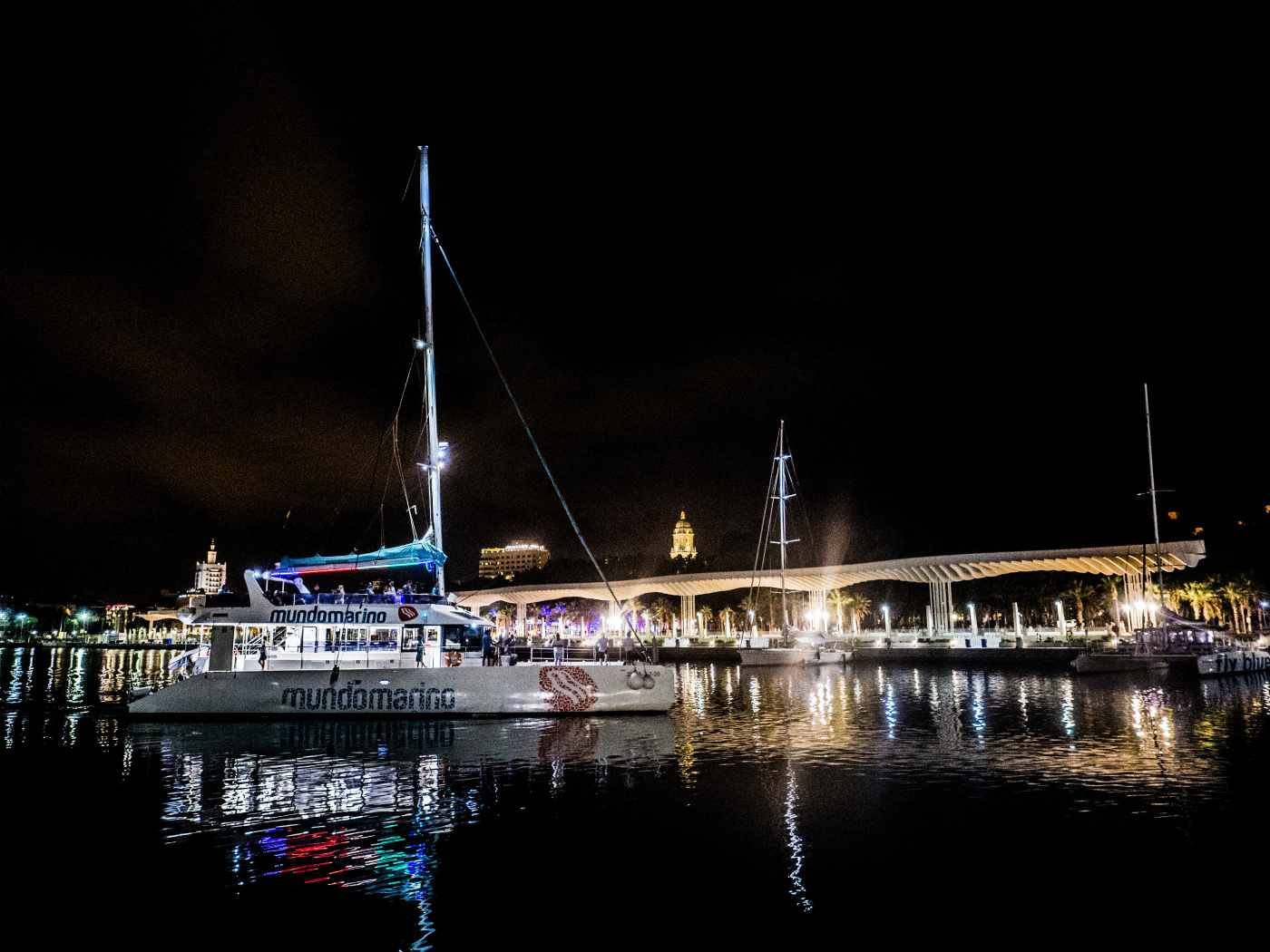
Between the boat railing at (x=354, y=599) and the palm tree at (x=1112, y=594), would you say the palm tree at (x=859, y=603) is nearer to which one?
the palm tree at (x=1112, y=594)

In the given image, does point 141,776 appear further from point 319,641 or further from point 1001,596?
point 1001,596

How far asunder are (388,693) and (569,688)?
209 inches

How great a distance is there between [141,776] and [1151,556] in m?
73.1

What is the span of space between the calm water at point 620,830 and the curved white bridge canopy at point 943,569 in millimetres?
49726

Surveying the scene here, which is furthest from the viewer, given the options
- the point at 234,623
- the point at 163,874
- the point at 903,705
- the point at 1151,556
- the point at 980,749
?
the point at 1151,556

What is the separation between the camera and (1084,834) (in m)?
12.2

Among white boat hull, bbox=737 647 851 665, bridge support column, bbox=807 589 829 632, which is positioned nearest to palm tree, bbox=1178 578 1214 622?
bridge support column, bbox=807 589 829 632

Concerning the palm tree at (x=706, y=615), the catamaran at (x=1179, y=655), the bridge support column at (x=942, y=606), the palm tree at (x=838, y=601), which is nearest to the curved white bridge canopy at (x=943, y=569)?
the bridge support column at (x=942, y=606)

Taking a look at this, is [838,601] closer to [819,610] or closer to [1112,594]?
[819,610]

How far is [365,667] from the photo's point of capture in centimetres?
2573

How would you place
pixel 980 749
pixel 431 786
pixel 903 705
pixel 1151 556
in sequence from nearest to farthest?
1. pixel 431 786
2. pixel 980 749
3. pixel 903 705
4. pixel 1151 556

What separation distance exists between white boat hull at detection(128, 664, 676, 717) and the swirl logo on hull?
0.09 ft

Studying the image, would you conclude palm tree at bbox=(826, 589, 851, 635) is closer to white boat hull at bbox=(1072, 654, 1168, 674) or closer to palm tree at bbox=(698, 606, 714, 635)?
palm tree at bbox=(698, 606, 714, 635)

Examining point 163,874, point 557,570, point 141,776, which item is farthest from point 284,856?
point 557,570
